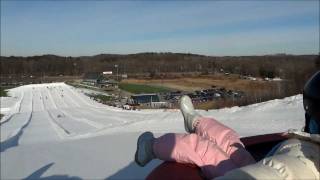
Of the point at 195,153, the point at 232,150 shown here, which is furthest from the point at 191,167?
the point at 232,150

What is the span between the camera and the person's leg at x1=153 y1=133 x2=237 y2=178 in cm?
265

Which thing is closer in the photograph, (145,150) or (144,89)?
(145,150)

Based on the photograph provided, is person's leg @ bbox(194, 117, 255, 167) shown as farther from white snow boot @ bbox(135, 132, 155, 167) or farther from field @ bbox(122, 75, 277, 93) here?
field @ bbox(122, 75, 277, 93)

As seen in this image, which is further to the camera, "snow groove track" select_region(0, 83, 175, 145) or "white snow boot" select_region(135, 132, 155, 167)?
"snow groove track" select_region(0, 83, 175, 145)

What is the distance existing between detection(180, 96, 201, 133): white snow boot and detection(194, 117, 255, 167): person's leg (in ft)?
0.55

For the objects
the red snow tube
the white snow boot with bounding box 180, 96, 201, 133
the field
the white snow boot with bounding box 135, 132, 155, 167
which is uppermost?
the white snow boot with bounding box 180, 96, 201, 133

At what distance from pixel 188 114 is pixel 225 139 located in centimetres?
65

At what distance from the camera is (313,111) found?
2.25 metres

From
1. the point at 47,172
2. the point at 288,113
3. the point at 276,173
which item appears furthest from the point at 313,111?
the point at 288,113

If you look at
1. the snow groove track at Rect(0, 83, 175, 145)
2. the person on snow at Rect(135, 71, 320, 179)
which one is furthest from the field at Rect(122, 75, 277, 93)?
the person on snow at Rect(135, 71, 320, 179)

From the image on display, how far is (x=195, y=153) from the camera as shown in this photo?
276cm

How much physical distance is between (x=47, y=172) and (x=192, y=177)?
5311mm

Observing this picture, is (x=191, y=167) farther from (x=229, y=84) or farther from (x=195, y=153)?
(x=229, y=84)

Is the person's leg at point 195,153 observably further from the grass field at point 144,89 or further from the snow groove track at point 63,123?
the grass field at point 144,89
